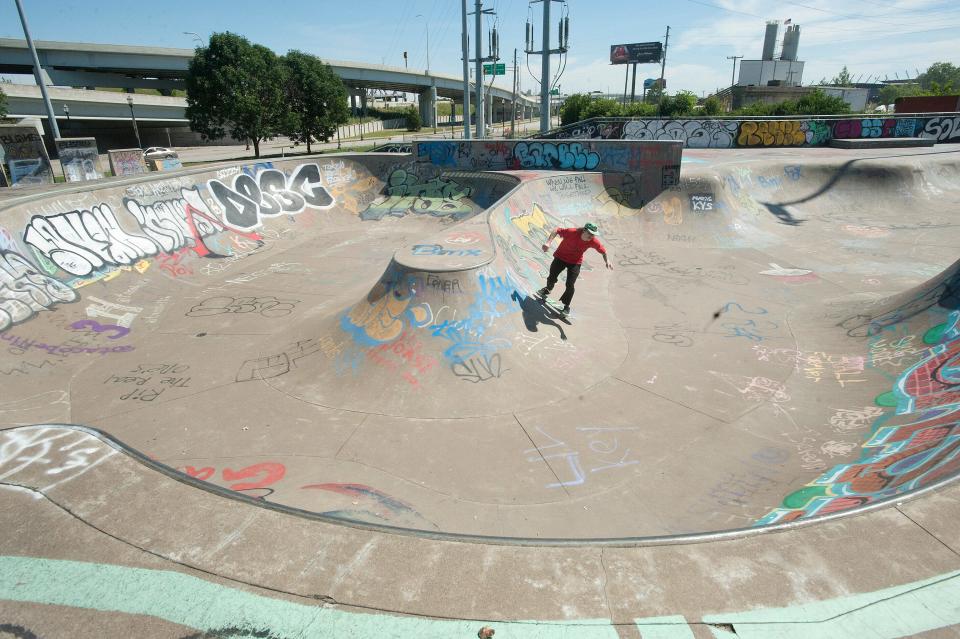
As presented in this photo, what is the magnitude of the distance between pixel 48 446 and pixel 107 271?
1047 centimetres

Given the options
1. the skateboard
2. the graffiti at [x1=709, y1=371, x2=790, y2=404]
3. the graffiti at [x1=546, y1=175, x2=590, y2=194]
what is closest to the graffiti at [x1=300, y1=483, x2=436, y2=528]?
the skateboard

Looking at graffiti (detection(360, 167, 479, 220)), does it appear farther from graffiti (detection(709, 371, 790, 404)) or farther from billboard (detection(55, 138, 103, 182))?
billboard (detection(55, 138, 103, 182))

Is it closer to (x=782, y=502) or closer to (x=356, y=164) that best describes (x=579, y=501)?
(x=782, y=502)

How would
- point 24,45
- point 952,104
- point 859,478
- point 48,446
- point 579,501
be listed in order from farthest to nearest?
point 24,45 < point 952,104 < point 579,501 < point 859,478 < point 48,446

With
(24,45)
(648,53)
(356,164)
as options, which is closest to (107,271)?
(356,164)

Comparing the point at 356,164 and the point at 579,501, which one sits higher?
the point at 356,164

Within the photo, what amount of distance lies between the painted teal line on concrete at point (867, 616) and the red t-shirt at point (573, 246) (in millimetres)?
7361

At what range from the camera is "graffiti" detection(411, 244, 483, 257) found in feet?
33.2

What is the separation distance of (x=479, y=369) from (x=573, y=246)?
322 centimetres

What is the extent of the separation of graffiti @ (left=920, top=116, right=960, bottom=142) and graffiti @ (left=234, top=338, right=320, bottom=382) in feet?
143

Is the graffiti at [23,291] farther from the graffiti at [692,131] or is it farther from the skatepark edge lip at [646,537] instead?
the graffiti at [692,131]

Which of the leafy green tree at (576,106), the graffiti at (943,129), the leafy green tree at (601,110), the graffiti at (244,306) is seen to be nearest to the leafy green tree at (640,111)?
the leafy green tree at (601,110)

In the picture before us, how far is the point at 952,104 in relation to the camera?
3981 centimetres

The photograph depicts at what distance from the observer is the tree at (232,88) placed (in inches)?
1468
